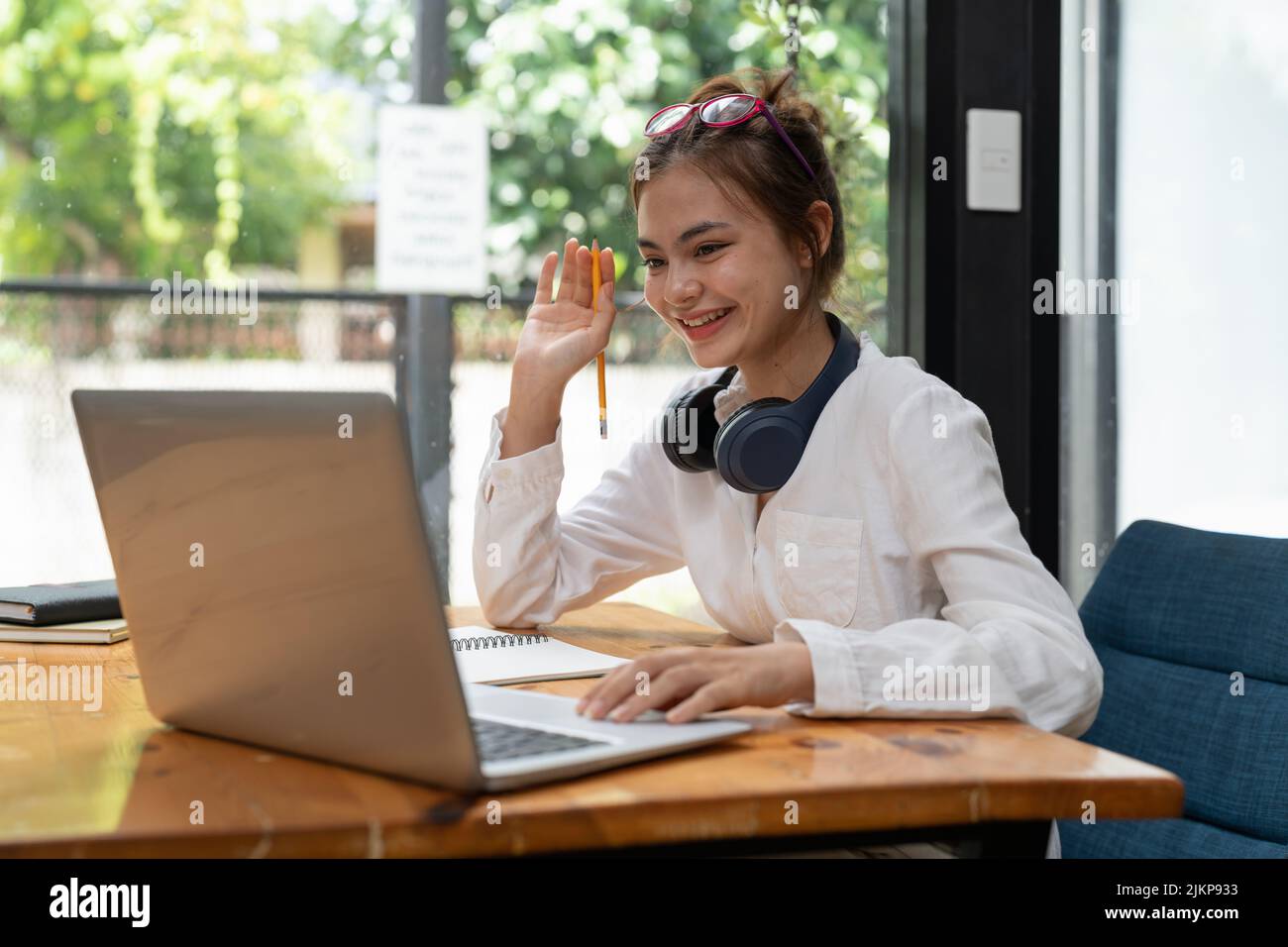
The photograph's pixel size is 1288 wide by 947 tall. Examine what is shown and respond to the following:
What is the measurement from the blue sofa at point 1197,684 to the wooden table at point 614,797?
43cm

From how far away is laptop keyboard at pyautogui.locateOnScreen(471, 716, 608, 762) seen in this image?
790 mm

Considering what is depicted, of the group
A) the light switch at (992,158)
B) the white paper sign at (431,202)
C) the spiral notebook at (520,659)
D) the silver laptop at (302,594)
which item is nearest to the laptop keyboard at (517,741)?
the silver laptop at (302,594)

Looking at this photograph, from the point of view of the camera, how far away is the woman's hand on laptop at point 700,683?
89cm

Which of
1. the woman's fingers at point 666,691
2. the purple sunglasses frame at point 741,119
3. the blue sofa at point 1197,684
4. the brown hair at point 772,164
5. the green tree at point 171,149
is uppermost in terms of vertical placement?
the green tree at point 171,149

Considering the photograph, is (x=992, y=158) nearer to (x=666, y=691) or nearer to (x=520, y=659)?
(x=520, y=659)

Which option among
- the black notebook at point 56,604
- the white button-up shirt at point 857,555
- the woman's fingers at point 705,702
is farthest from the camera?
the black notebook at point 56,604

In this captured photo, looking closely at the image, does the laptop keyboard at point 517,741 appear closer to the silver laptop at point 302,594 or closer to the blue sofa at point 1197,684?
the silver laptop at point 302,594

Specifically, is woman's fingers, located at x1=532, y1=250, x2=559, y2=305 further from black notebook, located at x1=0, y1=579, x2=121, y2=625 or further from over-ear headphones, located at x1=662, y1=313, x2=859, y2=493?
black notebook, located at x1=0, y1=579, x2=121, y2=625

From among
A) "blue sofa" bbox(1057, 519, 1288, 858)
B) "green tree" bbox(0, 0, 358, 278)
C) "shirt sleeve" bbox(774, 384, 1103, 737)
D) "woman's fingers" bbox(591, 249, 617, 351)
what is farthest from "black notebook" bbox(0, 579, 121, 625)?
"green tree" bbox(0, 0, 358, 278)

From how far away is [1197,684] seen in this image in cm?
133

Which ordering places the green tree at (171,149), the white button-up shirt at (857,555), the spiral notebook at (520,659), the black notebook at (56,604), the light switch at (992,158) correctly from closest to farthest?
the white button-up shirt at (857,555), the spiral notebook at (520,659), the black notebook at (56,604), the light switch at (992,158), the green tree at (171,149)
